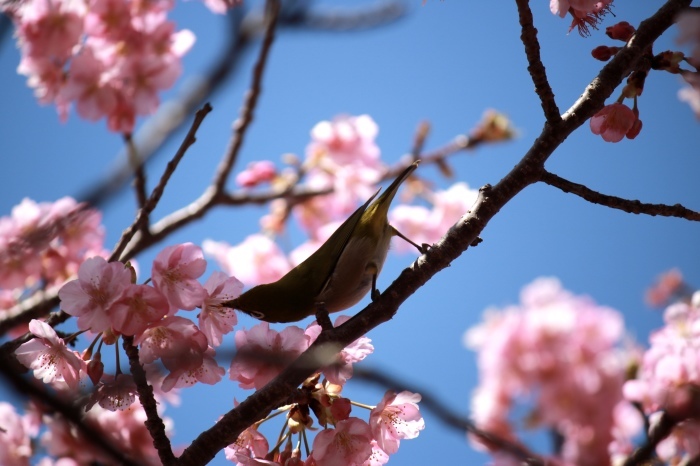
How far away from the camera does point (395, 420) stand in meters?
2.22

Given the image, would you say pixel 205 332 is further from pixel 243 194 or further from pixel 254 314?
pixel 243 194

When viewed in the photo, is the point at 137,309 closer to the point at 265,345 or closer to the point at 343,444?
the point at 265,345

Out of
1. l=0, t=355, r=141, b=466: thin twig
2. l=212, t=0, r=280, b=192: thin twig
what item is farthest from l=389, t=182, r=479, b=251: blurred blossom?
l=0, t=355, r=141, b=466: thin twig

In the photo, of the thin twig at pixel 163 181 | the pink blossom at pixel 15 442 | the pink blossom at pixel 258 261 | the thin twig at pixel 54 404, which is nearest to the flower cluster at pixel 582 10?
the thin twig at pixel 163 181

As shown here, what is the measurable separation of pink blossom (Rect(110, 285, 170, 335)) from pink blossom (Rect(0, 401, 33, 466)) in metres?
1.87

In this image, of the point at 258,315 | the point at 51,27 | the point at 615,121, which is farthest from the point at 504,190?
the point at 51,27

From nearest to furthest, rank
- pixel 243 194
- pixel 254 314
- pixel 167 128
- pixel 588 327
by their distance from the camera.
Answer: pixel 167 128 → pixel 254 314 → pixel 588 327 → pixel 243 194

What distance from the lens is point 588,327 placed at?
12.5 feet

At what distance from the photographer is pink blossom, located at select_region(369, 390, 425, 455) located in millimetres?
2143

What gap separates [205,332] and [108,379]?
34 centimetres

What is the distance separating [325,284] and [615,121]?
134 centimetres

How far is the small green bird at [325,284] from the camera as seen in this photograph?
2.82 meters

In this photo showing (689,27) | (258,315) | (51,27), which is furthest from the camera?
(51,27)

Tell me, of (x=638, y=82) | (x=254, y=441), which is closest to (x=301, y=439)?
(x=254, y=441)
